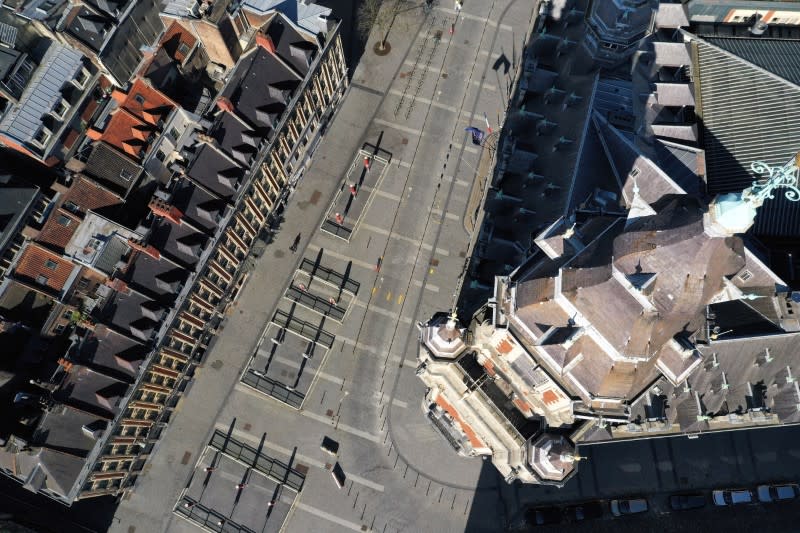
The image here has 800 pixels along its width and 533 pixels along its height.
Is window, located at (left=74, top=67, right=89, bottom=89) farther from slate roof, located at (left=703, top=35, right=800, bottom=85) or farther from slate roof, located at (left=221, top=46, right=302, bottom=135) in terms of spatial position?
slate roof, located at (left=703, top=35, right=800, bottom=85)

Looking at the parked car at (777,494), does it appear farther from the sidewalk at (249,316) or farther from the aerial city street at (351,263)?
the sidewalk at (249,316)

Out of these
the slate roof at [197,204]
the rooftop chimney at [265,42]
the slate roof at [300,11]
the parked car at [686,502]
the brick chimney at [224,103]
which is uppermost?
the slate roof at [300,11]

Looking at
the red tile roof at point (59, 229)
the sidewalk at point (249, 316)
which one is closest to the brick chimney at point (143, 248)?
the red tile roof at point (59, 229)

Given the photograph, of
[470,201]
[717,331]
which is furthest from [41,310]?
[717,331]

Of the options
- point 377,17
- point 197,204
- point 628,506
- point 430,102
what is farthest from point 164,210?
point 628,506

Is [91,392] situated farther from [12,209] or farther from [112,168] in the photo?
[112,168]

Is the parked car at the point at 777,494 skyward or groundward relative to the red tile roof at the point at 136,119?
groundward

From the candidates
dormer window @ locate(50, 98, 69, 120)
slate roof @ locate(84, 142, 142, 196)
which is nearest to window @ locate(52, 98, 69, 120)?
dormer window @ locate(50, 98, 69, 120)
